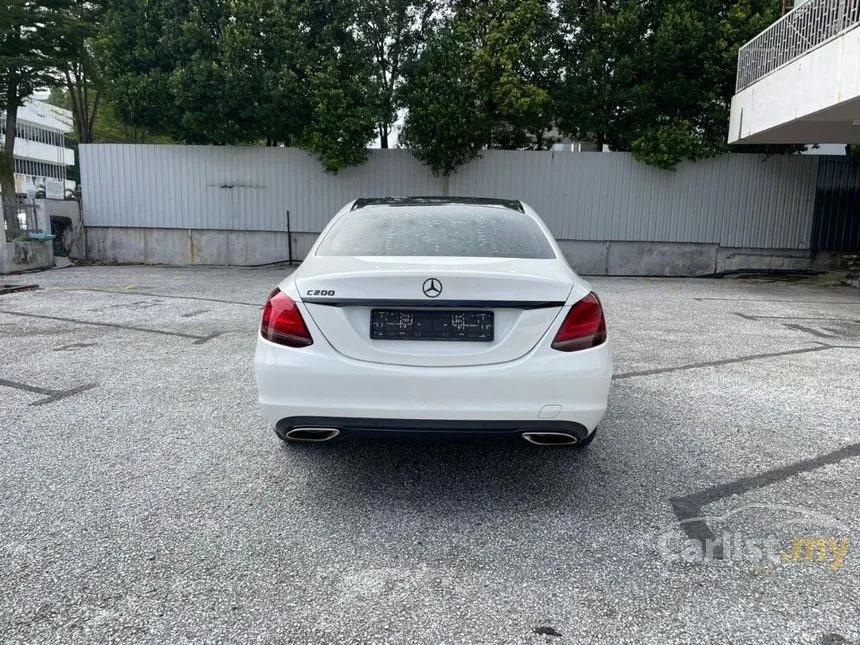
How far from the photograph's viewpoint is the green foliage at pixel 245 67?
14.8m

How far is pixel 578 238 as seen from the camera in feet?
54.3

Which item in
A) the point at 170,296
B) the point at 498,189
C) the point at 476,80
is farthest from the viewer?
the point at 498,189

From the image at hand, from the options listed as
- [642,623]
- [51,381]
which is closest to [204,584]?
[642,623]

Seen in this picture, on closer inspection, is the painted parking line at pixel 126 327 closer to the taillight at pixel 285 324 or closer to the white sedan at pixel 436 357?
the taillight at pixel 285 324

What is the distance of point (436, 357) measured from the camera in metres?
2.90

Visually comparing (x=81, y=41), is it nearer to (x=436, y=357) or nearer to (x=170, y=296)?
(x=170, y=296)

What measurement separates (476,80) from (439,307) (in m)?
13.4

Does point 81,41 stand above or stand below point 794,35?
above

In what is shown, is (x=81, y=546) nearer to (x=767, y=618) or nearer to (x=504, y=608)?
(x=504, y=608)

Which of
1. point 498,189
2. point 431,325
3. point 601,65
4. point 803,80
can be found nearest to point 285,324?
point 431,325

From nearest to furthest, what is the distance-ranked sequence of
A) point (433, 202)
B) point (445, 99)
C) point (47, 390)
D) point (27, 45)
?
point (433, 202)
point (47, 390)
point (445, 99)
point (27, 45)

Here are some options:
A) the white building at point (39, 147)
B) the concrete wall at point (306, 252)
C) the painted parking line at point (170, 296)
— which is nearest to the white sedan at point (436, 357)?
the painted parking line at point (170, 296)

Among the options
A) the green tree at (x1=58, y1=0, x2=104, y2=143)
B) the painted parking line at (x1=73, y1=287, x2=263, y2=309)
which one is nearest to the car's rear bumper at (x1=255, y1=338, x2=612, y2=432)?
the painted parking line at (x1=73, y1=287, x2=263, y2=309)

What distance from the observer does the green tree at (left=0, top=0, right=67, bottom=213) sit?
17422 mm
